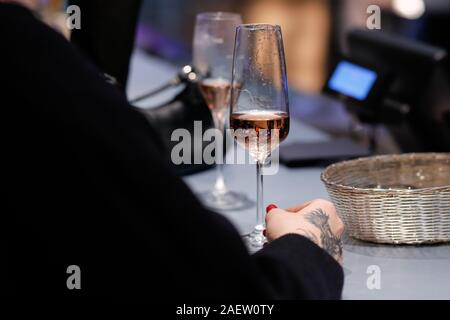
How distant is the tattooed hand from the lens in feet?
3.55

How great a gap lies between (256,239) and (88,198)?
18.7 inches

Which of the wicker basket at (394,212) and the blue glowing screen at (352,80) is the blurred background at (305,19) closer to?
the blue glowing screen at (352,80)

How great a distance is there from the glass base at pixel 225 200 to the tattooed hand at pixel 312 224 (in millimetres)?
359

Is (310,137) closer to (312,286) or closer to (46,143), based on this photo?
(312,286)

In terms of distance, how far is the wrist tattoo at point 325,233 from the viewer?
1.08 meters

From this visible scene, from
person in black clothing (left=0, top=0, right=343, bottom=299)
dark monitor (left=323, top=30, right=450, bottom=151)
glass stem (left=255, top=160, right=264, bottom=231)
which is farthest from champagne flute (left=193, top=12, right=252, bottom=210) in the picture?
person in black clothing (left=0, top=0, right=343, bottom=299)

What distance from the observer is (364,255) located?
4.01 ft

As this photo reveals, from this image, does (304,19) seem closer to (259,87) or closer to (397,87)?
(397,87)

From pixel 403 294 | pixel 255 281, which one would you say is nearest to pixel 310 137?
pixel 403 294

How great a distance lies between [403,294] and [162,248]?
0.38 meters

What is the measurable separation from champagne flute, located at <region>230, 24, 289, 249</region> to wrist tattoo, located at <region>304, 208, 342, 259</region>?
15 cm

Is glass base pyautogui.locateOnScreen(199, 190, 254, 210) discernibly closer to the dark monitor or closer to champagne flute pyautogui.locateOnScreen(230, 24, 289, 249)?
champagne flute pyautogui.locateOnScreen(230, 24, 289, 249)
